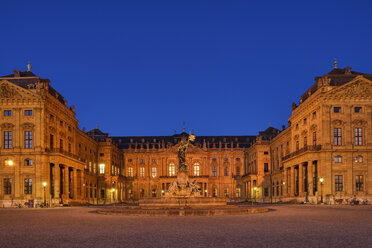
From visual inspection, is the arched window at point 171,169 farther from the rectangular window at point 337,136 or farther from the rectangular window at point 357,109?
the rectangular window at point 357,109

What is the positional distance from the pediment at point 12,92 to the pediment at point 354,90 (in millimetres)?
38577

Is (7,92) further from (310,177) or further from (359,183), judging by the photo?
(359,183)

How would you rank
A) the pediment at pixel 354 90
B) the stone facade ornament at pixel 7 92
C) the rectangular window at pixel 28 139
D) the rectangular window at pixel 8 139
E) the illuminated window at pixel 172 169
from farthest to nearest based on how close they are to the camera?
the illuminated window at pixel 172 169
the rectangular window at pixel 8 139
the rectangular window at pixel 28 139
the stone facade ornament at pixel 7 92
the pediment at pixel 354 90

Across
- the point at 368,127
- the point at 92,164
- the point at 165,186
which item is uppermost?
the point at 368,127

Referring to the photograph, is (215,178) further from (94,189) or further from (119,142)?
(94,189)

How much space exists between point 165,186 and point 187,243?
97.1 meters

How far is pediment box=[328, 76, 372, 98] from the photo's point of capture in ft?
171

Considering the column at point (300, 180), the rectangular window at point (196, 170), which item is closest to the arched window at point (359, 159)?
the column at point (300, 180)

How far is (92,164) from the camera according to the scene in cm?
8444

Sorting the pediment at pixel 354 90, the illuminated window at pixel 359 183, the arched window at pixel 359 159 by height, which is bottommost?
the illuminated window at pixel 359 183

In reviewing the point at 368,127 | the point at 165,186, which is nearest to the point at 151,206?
the point at 368,127

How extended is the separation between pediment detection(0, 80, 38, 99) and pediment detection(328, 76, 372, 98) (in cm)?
3858

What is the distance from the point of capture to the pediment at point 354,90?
52.0 metres

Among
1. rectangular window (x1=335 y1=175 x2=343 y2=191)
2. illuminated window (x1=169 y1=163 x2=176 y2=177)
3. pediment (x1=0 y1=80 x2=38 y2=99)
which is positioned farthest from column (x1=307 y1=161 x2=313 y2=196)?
illuminated window (x1=169 y1=163 x2=176 y2=177)
